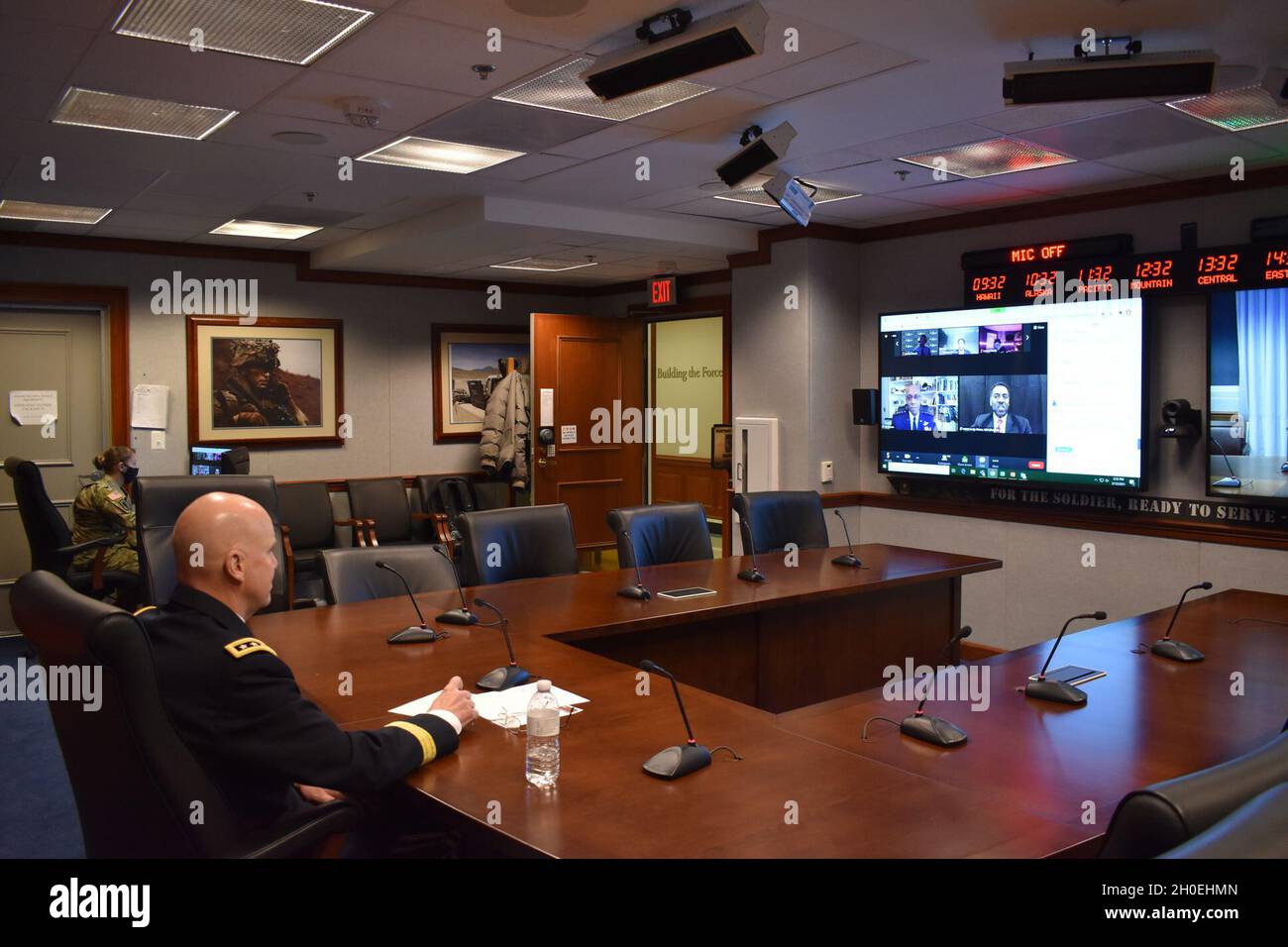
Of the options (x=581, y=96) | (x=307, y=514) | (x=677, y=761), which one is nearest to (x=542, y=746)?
(x=677, y=761)

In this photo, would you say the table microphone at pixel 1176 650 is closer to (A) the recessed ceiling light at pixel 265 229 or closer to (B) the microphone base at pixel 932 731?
(B) the microphone base at pixel 932 731

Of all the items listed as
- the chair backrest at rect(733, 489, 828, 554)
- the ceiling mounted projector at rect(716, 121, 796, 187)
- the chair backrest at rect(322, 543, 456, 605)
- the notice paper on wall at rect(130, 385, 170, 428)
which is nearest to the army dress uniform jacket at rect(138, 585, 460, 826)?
the chair backrest at rect(322, 543, 456, 605)

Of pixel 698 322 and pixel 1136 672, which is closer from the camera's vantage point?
pixel 1136 672

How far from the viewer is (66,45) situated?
3.20 metres

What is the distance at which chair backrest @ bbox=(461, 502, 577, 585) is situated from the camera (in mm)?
4105

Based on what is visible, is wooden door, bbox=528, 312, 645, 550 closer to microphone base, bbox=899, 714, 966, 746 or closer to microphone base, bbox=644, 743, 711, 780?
microphone base, bbox=899, 714, 966, 746

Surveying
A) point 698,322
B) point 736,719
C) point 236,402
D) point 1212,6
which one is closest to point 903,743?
point 736,719

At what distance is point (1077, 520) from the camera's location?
5559 millimetres

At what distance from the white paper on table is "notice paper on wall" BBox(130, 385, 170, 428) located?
5.38 metres

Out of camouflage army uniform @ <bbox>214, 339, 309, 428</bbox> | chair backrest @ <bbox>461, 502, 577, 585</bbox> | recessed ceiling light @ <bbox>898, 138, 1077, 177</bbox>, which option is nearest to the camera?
chair backrest @ <bbox>461, 502, 577, 585</bbox>

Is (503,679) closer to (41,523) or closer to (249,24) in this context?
(249,24)

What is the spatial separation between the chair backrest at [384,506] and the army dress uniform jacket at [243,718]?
591 centimetres

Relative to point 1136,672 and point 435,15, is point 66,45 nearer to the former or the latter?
point 435,15
